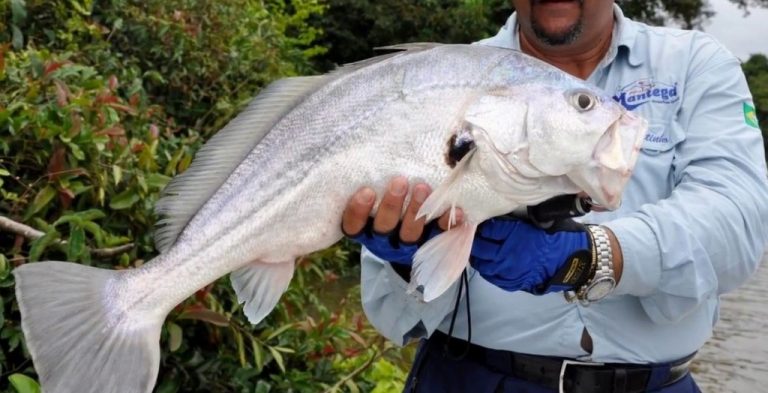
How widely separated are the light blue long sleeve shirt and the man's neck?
2.2 inches

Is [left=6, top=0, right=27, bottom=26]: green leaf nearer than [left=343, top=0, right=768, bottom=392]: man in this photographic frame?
No

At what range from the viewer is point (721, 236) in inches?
87.4

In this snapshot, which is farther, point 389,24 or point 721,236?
point 389,24

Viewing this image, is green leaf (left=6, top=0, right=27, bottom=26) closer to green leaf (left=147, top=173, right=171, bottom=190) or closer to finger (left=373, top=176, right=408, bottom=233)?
green leaf (left=147, top=173, right=171, bottom=190)

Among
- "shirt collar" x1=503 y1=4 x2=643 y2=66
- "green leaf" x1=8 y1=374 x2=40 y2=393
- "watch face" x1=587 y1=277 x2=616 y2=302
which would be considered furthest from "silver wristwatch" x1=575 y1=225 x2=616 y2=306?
"green leaf" x1=8 y1=374 x2=40 y2=393

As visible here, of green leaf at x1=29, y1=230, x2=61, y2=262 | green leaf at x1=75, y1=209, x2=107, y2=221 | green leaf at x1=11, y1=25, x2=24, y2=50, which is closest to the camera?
green leaf at x1=29, y1=230, x2=61, y2=262

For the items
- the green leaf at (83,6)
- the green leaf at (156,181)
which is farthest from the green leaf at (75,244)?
the green leaf at (83,6)

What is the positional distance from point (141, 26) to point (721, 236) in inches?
179

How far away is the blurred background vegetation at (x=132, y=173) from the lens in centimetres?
317

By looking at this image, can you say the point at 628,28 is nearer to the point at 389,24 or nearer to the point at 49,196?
the point at 49,196

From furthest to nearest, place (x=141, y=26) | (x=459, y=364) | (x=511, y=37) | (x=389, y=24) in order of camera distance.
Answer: (x=389, y=24) < (x=141, y=26) < (x=511, y=37) < (x=459, y=364)

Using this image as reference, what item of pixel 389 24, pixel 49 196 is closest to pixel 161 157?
pixel 49 196

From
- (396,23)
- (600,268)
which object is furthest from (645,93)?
(396,23)

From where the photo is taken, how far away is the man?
2168 millimetres
